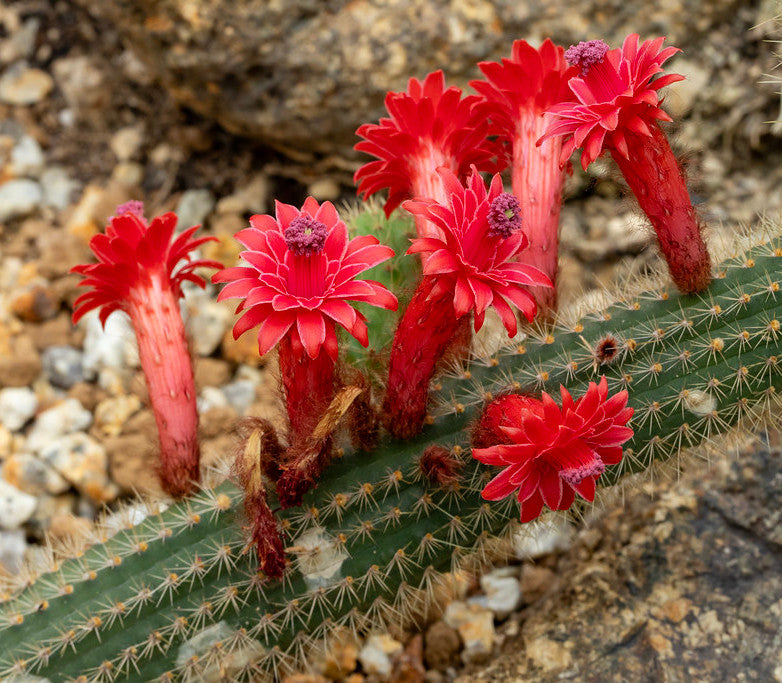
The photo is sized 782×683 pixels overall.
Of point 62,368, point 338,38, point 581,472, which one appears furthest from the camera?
point 62,368

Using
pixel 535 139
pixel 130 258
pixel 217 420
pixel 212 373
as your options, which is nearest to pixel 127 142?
pixel 212 373

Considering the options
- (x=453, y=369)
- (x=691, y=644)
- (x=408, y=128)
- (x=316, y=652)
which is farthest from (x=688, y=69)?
(x=316, y=652)

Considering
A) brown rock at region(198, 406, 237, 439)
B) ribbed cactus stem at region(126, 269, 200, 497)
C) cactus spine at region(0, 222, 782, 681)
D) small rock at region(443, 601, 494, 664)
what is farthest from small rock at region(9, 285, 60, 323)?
small rock at region(443, 601, 494, 664)

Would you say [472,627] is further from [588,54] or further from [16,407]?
[16,407]

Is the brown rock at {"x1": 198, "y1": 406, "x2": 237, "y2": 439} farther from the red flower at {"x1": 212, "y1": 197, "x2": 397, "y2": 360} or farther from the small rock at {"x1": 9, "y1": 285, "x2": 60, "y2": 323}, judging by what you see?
the red flower at {"x1": 212, "y1": 197, "x2": 397, "y2": 360}

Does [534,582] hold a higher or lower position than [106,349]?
lower

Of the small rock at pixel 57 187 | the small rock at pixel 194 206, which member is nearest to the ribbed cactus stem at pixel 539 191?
the small rock at pixel 194 206
